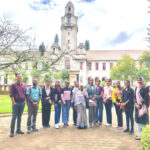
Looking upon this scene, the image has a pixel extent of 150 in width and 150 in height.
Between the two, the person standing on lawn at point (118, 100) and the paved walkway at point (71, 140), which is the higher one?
the person standing on lawn at point (118, 100)

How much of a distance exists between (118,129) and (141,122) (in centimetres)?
138

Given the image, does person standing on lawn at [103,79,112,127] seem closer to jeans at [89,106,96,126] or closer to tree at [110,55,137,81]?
jeans at [89,106,96,126]

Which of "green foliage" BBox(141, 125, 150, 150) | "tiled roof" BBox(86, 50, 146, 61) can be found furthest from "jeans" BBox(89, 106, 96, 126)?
"tiled roof" BBox(86, 50, 146, 61)

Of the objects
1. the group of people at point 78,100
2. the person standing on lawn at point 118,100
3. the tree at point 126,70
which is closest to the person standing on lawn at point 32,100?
the group of people at point 78,100

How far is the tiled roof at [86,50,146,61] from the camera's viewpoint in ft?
152

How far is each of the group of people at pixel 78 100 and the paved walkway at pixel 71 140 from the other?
43 centimetres

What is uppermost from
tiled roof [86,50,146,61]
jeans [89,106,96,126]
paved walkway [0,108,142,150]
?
tiled roof [86,50,146,61]

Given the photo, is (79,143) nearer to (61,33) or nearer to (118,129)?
(118,129)

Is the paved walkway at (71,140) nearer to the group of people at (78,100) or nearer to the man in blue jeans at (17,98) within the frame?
the group of people at (78,100)

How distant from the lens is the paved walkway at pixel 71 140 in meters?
4.05

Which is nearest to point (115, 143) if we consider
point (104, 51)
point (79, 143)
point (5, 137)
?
point (79, 143)

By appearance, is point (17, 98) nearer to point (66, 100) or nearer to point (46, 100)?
point (46, 100)

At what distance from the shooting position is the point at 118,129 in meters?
5.82

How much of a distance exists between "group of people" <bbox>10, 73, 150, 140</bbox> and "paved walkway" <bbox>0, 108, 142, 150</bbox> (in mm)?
434
